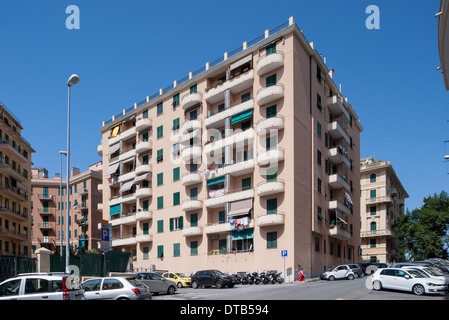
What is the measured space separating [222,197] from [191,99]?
39.7 feet

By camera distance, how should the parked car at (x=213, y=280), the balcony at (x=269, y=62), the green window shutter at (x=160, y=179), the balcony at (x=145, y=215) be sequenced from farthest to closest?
the balcony at (x=145, y=215), the green window shutter at (x=160, y=179), the balcony at (x=269, y=62), the parked car at (x=213, y=280)

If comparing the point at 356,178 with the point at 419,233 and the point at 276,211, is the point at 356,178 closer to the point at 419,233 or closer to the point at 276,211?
the point at 419,233

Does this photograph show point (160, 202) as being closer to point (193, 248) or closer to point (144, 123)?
point (193, 248)

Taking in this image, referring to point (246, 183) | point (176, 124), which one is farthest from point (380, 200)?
point (176, 124)

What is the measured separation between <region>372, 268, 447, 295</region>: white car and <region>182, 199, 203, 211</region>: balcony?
23.5 meters

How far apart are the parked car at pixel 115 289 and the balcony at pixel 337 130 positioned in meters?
33.3

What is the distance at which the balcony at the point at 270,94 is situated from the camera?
38.3m

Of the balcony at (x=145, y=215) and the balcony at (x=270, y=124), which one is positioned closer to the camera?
the balcony at (x=270, y=124)

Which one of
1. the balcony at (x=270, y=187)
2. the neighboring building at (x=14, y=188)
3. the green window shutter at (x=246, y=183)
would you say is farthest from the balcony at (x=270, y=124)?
the neighboring building at (x=14, y=188)

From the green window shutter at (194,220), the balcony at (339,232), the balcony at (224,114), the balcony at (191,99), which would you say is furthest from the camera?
the balcony at (191,99)

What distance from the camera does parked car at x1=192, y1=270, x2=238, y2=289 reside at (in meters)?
29.5

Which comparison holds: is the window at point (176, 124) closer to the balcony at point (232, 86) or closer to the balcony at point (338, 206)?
the balcony at point (232, 86)

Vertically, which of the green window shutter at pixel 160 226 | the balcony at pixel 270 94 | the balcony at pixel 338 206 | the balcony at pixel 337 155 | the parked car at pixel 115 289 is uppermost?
the balcony at pixel 270 94

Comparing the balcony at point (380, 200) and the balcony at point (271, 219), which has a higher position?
the balcony at point (380, 200)
